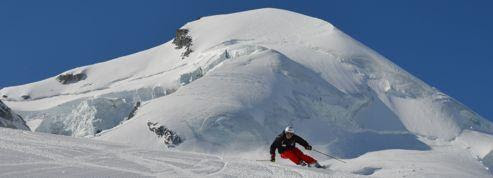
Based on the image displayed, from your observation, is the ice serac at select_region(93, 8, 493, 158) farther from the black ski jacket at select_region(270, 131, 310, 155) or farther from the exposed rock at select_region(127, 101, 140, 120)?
the black ski jacket at select_region(270, 131, 310, 155)

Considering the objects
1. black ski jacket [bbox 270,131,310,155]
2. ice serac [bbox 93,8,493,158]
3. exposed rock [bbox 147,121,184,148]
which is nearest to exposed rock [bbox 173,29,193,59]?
ice serac [bbox 93,8,493,158]

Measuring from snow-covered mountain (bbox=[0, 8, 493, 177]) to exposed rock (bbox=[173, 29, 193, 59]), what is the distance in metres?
0.64

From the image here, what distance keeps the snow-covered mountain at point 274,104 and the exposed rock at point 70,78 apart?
7239 mm

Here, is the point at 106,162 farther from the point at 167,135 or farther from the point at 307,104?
the point at 307,104

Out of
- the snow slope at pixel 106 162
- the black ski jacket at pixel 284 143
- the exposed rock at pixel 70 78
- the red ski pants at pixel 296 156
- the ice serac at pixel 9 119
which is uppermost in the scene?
the snow slope at pixel 106 162

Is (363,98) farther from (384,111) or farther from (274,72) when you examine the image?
(274,72)

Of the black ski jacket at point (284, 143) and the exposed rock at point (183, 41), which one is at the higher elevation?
the black ski jacket at point (284, 143)

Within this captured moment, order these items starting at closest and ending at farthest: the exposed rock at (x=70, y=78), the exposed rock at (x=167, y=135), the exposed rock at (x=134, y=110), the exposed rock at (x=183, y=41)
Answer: the exposed rock at (x=167, y=135) < the exposed rock at (x=134, y=110) < the exposed rock at (x=183, y=41) < the exposed rock at (x=70, y=78)

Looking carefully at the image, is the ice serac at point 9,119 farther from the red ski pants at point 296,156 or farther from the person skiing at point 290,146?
the red ski pants at point 296,156

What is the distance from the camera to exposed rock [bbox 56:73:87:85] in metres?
125

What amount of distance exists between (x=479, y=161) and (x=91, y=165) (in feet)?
223

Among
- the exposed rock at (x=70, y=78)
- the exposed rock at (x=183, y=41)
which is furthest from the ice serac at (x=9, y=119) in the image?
the exposed rock at (x=70, y=78)

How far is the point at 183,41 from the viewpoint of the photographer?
120 m

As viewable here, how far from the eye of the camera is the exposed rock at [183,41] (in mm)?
116625
